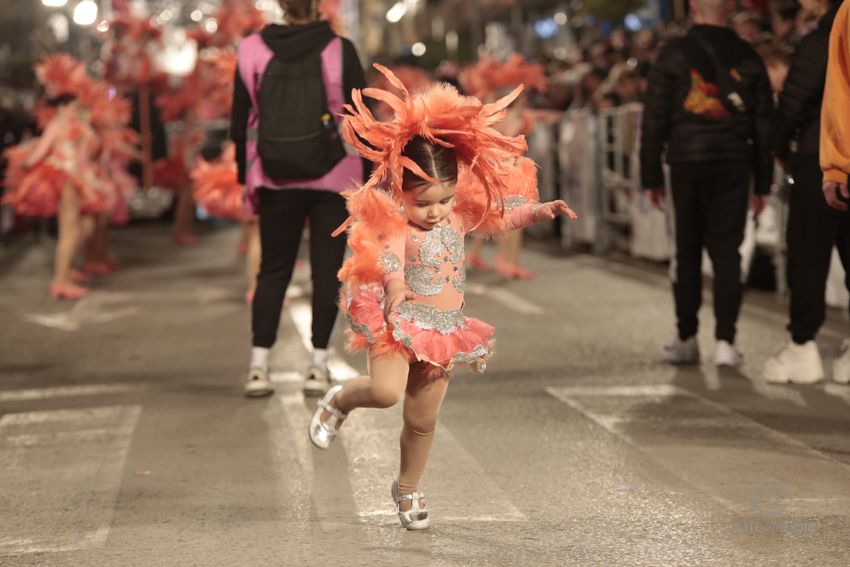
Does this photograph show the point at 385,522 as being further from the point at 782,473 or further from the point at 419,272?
the point at 782,473

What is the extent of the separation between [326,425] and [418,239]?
Answer: 783 millimetres

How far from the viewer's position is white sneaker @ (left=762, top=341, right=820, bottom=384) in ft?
24.2

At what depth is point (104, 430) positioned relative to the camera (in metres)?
6.76

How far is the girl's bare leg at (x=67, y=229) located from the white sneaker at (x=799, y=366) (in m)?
7.39

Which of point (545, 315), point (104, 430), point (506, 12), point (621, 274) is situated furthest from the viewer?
point (506, 12)

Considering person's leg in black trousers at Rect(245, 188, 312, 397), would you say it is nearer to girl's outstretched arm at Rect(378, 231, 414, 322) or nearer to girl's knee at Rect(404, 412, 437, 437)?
girl's knee at Rect(404, 412, 437, 437)

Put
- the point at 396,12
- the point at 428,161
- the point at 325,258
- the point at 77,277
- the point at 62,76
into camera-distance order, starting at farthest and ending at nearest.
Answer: the point at 396,12 → the point at 77,277 → the point at 62,76 → the point at 325,258 → the point at 428,161

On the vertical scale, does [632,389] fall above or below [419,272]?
below

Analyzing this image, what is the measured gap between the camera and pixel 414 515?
15.9 ft

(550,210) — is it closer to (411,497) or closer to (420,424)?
(420,424)

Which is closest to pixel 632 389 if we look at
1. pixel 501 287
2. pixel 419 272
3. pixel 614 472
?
pixel 614 472

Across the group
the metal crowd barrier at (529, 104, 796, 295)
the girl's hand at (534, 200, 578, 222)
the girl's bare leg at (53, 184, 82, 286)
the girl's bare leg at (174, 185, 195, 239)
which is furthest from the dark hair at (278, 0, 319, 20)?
the girl's bare leg at (174, 185, 195, 239)

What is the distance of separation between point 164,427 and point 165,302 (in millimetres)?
5572

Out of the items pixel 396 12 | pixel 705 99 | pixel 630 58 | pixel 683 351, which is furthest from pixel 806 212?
pixel 396 12
